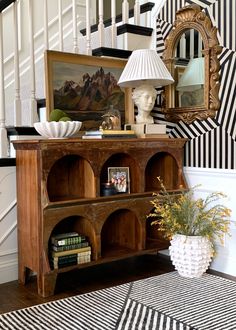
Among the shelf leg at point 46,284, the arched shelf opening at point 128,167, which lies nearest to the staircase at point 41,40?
the arched shelf opening at point 128,167

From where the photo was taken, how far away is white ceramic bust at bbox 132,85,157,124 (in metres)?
3.02

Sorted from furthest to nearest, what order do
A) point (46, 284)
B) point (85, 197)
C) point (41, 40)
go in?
point (41, 40) < point (85, 197) < point (46, 284)

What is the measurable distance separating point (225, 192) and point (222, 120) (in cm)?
51

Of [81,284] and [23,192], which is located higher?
[23,192]

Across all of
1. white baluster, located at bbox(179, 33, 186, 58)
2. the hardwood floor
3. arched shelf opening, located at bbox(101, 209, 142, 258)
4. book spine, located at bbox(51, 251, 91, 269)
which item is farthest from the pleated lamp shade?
the hardwood floor

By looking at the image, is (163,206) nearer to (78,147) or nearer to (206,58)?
(78,147)

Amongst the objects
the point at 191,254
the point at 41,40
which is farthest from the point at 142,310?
the point at 41,40

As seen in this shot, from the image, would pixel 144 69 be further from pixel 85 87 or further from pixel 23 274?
pixel 23 274

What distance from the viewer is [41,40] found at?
381 cm

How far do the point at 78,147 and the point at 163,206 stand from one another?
2.57ft

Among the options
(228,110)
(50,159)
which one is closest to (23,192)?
(50,159)

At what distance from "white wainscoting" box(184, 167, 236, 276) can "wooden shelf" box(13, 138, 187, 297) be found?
163 mm

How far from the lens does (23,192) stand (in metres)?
2.62

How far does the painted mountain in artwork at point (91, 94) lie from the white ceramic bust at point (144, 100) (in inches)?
6.9
